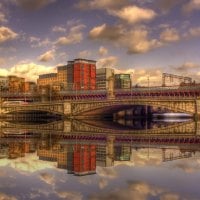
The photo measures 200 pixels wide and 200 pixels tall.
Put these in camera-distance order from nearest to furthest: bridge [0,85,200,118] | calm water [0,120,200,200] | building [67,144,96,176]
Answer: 1. calm water [0,120,200,200]
2. building [67,144,96,176]
3. bridge [0,85,200,118]

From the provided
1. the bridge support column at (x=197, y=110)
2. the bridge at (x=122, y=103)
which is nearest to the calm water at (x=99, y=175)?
the bridge support column at (x=197, y=110)

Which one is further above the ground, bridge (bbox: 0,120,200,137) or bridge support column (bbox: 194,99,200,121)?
bridge support column (bbox: 194,99,200,121)

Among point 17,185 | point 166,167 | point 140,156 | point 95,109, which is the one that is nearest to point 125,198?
point 17,185

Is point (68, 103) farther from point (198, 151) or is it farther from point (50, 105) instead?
point (198, 151)

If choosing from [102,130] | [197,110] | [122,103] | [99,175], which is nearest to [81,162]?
A: [99,175]

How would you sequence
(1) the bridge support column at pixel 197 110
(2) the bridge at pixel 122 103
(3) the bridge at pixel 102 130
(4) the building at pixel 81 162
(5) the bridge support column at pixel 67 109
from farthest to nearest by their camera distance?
(5) the bridge support column at pixel 67 109 → (2) the bridge at pixel 122 103 → (1) the bridge support column at pixel 197 110 → (3) the bridge at pixel 102 130 → (4) the building at pixel 81 162

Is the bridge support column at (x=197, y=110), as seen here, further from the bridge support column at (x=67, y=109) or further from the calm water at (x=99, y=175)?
the calm water at (x=99, y=175)

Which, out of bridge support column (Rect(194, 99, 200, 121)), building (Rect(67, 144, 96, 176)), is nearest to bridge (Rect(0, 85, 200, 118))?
bridge support column (Rect(194, 99, 200, 121))

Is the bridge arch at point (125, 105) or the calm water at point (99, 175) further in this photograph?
the bridge arch at point (125, 105)

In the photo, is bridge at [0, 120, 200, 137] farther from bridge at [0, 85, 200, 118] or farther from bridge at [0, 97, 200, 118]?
bridge at [0, 85, 200, 118]

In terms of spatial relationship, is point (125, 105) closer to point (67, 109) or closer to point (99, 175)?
point (67, 109)

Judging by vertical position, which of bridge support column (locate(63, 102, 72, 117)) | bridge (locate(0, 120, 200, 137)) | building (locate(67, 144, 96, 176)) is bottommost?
bridge (locate(0, 120, 200, 137))

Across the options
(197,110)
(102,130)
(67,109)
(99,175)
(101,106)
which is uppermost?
(101,106)

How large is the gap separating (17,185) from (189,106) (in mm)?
67697
